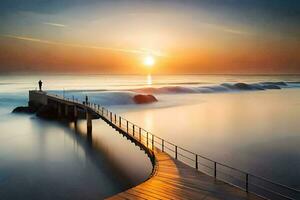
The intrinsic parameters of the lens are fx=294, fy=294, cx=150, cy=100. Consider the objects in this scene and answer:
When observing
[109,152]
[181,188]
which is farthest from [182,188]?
[109,152]

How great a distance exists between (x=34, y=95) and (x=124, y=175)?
34.4 m

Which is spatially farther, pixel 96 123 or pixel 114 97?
pixel 114 97

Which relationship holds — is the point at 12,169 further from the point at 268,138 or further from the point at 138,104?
the point at 138,104

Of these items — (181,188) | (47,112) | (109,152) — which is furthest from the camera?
(47,112)

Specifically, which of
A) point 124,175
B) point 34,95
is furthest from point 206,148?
point 34,95

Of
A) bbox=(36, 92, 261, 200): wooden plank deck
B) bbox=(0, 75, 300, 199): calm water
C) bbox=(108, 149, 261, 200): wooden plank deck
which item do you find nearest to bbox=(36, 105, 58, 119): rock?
bbox=(0, 75, 300, 199): calm water

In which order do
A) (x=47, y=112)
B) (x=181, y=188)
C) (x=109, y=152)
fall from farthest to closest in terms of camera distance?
1. (x=47, y=112)
2. (x=109, y=152)
3. (x=181, y=188)

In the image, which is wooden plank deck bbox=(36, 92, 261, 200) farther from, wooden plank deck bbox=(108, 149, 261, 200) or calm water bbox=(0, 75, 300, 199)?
calm water bbox=(0, 75, 300, 199)

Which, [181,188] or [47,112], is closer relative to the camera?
[181,188]

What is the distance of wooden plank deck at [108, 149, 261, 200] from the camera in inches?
352

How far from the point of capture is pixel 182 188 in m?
9.63

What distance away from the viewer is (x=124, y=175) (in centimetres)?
1781

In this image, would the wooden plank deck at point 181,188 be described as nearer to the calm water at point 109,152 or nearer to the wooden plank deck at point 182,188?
Result: the wooden plank deck at point 182,188

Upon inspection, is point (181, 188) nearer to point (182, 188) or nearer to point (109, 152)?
point (182, 188)
